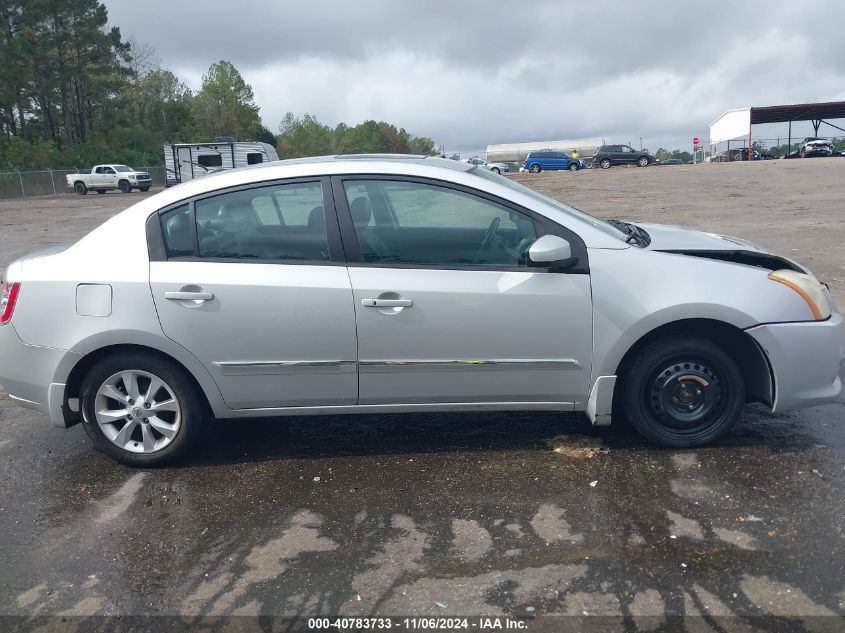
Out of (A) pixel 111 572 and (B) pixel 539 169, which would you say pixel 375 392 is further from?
(B) pixel 539 169

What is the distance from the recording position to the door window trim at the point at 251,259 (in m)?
4.12

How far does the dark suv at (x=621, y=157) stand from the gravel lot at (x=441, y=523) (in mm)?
49349

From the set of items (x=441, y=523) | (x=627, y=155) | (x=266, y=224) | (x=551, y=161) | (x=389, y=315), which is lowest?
(x=441, y=523)

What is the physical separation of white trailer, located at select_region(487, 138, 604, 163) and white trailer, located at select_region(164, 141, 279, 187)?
5953 centimetres

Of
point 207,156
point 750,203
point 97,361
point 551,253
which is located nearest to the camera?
point 551,253

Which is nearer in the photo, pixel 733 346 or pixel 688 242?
pixel 733 346

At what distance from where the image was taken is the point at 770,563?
10.2ft

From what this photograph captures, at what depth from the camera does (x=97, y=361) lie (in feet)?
13.9

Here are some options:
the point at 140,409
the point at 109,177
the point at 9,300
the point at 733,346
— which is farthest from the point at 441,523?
the point at 109,177

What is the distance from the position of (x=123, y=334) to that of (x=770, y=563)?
3387 millimetres

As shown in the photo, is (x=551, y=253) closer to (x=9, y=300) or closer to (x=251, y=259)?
(x=251, y=259)

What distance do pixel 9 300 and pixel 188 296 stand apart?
114 centimetres

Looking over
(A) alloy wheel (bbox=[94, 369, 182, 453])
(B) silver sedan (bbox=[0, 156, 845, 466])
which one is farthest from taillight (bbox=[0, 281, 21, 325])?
(A) alloy wheel (bbox=[94, 369, 182, 453])


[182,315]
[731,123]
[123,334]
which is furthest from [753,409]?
[731,123]
